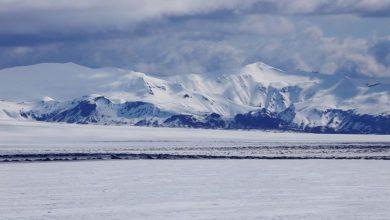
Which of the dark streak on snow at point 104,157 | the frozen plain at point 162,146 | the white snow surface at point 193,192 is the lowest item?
the white snow surface at point 193,192

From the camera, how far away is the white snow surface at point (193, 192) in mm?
32938

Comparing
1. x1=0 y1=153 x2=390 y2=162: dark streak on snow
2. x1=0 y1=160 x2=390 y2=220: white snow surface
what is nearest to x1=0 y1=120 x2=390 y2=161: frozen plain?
x1=0 y1=153 x2=390 y2=162: dark streak on snow

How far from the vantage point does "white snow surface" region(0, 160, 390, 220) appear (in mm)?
32938

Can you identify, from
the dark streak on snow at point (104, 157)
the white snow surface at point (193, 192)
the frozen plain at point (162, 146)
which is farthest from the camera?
the frozen plain at point (162, 146)

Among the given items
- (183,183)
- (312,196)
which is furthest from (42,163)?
(312,196)

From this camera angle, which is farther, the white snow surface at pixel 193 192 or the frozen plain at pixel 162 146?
the frozen plain at pixel 162 146

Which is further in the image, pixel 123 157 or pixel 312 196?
pixel 123 157

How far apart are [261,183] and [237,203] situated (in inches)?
349

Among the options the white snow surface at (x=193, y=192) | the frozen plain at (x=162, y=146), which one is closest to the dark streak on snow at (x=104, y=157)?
the frozen plain at (x=162, y=146)

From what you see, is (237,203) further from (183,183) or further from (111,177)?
(111,177)

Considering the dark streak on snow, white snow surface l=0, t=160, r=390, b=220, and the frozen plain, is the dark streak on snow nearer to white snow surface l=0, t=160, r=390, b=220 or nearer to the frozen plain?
the frozen plain

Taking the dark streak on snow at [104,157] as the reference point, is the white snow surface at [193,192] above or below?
below

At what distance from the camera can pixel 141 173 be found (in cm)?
5159

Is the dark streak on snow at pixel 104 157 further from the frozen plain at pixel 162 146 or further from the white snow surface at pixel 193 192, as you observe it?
the white snow surface at pixel 193 192
